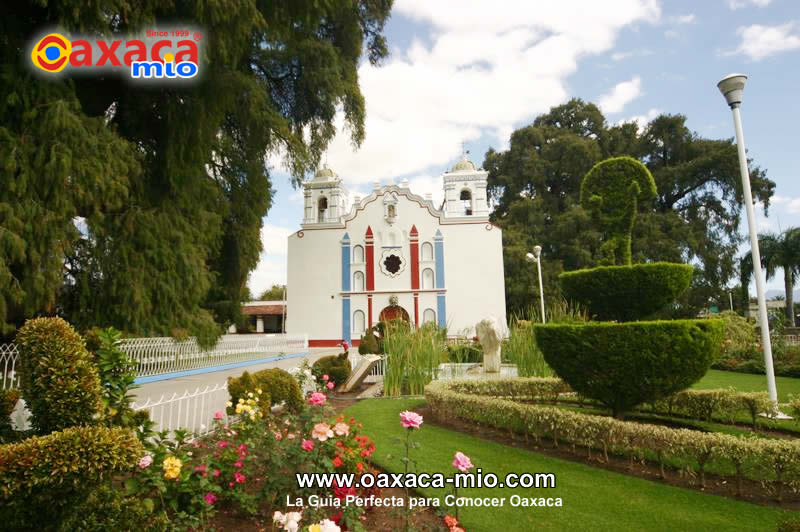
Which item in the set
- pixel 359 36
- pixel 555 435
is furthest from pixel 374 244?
pixel 555 435

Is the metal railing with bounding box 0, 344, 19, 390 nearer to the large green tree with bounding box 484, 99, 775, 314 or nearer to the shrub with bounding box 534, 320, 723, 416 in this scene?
the shrub with bounding box 534, 320, 723, 416

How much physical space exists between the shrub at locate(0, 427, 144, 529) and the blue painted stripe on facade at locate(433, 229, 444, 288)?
23.6 metres

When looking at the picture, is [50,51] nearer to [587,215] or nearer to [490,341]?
[490,341]

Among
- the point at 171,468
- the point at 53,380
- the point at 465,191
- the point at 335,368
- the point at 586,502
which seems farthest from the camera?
the point at 465,191

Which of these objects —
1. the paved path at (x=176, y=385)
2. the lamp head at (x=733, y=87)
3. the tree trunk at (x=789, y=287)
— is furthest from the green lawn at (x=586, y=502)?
the tree trunk at (x=789, y=287)

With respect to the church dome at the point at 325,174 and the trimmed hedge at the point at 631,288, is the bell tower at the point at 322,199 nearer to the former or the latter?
the church dome at the point at 325,174

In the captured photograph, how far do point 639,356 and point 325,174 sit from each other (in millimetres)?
25215

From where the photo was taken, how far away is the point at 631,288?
5242 millimetres

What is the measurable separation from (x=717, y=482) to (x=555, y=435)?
1449 mm

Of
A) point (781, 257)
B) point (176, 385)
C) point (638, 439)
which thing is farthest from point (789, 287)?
point (176, 385)

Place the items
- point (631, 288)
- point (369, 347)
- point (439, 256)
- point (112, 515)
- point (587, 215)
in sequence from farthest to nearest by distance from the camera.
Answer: point (439, 256), point (587, 215), point (369, 347), point (631, 288), point (112, 515)

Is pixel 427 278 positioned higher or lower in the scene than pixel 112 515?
higher

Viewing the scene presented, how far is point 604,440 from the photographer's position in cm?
435

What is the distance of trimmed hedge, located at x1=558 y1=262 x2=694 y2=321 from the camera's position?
5164 millimetres
